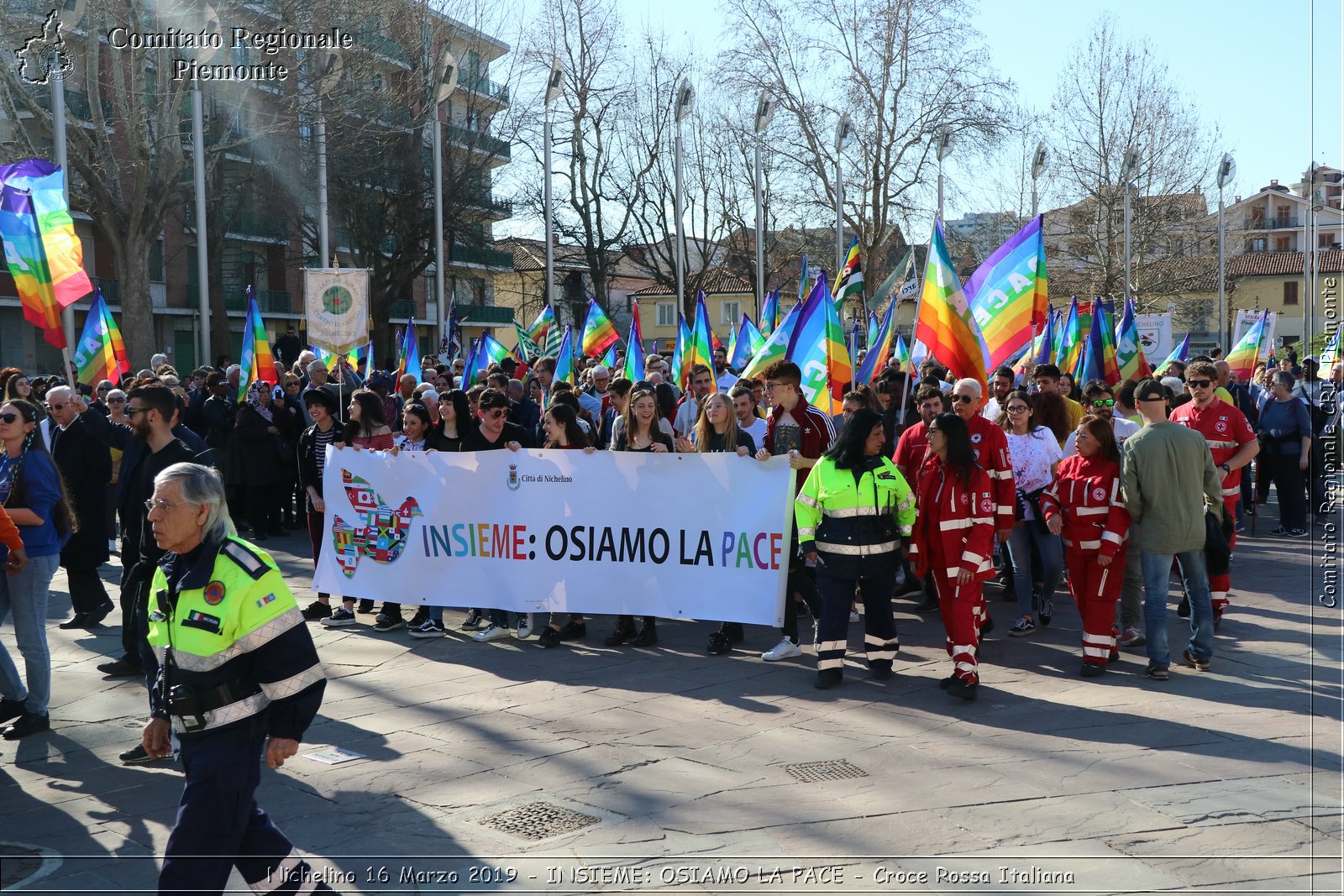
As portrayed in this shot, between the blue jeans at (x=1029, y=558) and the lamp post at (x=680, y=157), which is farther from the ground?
the lamp post at (x=680, y=157)

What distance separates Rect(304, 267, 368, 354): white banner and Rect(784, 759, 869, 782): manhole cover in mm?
9522

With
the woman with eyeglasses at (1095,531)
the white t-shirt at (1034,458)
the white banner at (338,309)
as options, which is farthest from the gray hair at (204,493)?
the white banner at (338,309)

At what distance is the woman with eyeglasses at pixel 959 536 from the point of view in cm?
686

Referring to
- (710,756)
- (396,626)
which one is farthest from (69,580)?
(710,756)

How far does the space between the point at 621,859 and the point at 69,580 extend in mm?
6217

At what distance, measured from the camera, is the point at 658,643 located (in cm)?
853

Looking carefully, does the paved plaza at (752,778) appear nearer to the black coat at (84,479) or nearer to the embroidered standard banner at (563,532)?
the embroidered standard banner at (563,532)

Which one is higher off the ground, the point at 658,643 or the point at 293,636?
the point at 293,636

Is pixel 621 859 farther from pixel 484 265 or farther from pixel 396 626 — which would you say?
pixel 484 265

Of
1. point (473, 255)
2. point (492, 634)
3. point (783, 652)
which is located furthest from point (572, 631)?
point (473, 255)

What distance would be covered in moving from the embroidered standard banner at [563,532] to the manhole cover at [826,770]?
89.0 inches

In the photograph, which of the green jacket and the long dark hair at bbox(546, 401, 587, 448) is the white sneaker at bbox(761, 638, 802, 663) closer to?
the long dark hair at bbox(546, 401, 587, 448)

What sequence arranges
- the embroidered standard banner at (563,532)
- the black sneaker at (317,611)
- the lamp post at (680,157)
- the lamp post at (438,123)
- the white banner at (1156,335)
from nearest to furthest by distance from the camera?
the embroidered standard banner at (563,532) < the black sneaker at (317,611) < the white banner at (1156,335) < the lamp post at (438,123) < the lamp post at (680,157)

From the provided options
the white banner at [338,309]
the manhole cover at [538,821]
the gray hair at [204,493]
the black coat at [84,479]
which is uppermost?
the white banner at [338,309]
